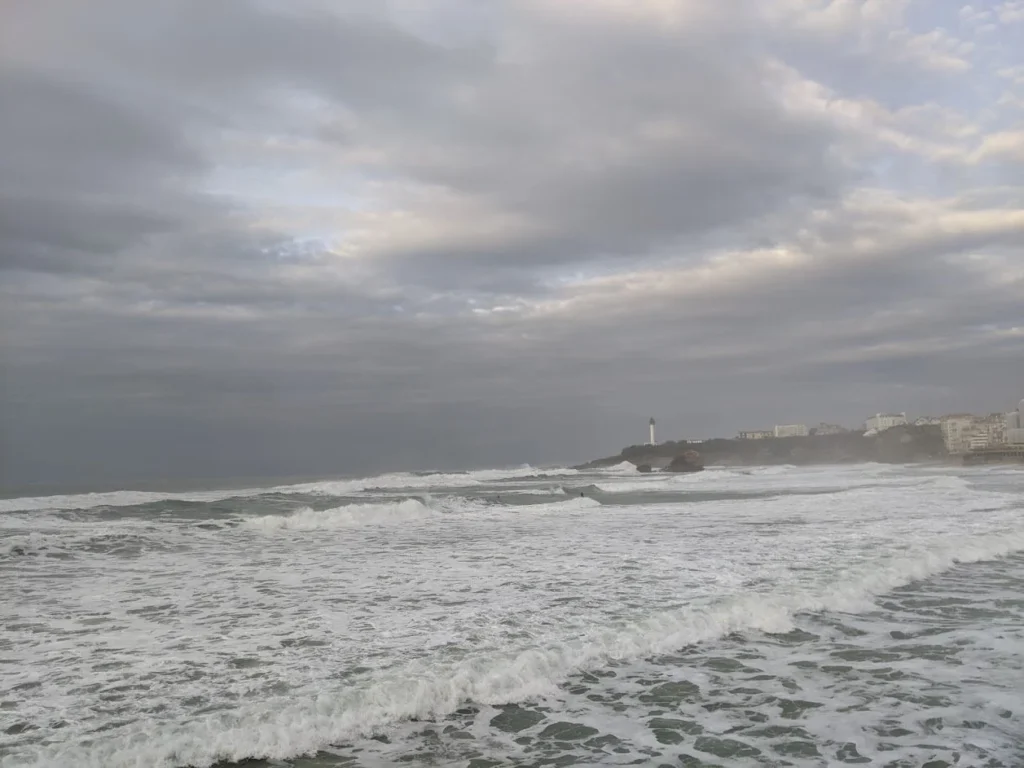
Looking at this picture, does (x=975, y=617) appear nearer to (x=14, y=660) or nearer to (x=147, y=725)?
(x=147, y=725)

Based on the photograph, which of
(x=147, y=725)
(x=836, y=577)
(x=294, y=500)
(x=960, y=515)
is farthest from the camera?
(x=294, y=500)

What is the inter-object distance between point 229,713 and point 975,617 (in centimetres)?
687

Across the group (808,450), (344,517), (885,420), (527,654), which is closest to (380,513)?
(344,517)

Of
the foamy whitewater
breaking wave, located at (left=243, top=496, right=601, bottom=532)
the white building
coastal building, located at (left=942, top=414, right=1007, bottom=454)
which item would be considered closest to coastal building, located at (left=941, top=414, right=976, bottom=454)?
coastal building, located at (left=942, top=414, right=1007, bottom=454)

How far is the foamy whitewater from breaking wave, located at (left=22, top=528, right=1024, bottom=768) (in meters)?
0.02

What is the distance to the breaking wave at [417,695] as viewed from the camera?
431 centimetres

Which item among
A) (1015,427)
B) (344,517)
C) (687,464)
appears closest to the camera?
(344,517)

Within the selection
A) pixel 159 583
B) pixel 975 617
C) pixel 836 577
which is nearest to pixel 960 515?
pixel 836 577

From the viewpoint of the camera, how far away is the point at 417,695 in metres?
5.16

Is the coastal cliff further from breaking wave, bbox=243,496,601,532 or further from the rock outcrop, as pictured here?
breaking wave, bbox=243,496,601,532

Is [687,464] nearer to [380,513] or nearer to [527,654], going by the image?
[380,513]

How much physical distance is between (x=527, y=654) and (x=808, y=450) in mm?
104121

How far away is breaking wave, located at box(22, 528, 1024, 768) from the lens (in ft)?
14.1

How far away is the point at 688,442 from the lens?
119938 millimetres
